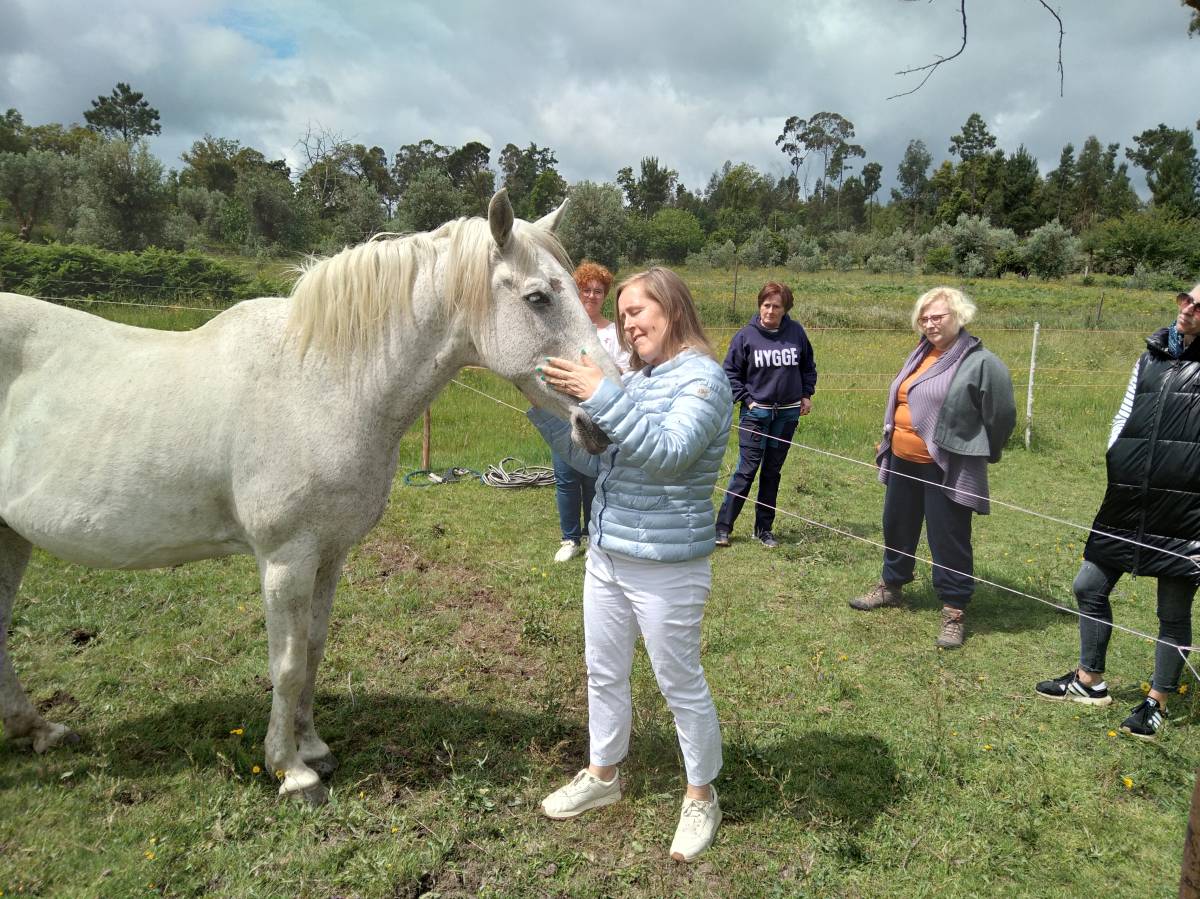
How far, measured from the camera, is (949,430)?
162 inches

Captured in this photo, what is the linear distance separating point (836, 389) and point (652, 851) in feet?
32.3

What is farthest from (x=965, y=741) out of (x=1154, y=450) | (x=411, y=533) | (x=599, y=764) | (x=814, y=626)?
(x=411, y=533)

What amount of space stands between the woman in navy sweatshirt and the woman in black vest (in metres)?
2.63

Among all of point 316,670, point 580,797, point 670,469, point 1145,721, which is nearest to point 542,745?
A: point 580,797

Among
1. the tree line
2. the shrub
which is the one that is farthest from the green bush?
the shrub

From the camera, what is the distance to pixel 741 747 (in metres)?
2.96

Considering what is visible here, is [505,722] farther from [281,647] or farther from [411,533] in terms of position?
[411,533]

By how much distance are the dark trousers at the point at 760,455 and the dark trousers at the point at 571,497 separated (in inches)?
50.0

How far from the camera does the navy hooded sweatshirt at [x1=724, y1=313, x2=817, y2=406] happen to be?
5699mm

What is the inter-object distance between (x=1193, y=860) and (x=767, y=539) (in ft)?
14.1

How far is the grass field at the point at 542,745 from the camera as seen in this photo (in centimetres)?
231

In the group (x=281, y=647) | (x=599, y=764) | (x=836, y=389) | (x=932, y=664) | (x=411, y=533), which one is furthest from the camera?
(x=836, y=389)

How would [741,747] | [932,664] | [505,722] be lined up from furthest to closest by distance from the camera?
1. [932,664]
2. [505,722]
3. [741,747]

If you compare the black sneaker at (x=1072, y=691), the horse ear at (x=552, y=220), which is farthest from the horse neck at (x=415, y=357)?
the black sneaker at (x=1072, y=691)
